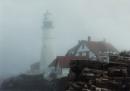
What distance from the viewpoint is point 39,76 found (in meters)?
76.1

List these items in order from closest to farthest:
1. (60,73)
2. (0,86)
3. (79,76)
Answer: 1. (79,76)
2. (60,73)
3. (0,86)

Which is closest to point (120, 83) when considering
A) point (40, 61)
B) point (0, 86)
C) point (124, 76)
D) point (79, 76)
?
point (124, 76)

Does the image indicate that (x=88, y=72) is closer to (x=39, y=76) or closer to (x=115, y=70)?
(x=115, y=70)

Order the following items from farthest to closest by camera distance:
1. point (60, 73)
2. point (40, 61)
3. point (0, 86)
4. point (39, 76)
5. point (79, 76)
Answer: point (40, 61) < point (0, 86) < point (39, 76) < point (60, 73) < point (79, 76)

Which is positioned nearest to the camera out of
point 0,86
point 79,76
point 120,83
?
point 120,83

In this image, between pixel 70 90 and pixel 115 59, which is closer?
pixel 70 90

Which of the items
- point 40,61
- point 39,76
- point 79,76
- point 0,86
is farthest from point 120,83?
point 40,61

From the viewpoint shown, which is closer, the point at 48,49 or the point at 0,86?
the point at 0,86

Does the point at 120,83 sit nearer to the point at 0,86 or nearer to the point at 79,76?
the point at 79,76

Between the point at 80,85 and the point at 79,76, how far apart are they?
1.07 meters

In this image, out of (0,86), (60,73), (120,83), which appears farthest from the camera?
(0,86)

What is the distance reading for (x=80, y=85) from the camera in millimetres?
26250

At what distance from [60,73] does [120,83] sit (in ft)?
146

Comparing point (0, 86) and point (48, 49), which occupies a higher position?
point (48, 49)
